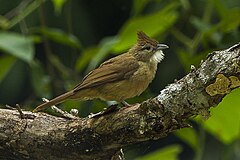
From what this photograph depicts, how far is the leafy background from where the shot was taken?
4.27 meters

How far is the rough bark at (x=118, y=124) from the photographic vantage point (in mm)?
2906

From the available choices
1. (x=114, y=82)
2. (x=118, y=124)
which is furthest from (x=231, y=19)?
(x=118, y=124)

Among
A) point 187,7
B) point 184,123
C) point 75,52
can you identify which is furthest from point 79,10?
point 184,123

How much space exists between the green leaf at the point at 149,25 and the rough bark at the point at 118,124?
95cm

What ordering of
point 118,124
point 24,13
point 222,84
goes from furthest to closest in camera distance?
point 24,13 → point 118,124 → point 222,84

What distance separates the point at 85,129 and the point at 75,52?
83.7 inches

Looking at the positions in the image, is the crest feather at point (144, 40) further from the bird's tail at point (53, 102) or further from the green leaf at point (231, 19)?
the bird's tail at point (53, 102)

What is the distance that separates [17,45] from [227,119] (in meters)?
1.16

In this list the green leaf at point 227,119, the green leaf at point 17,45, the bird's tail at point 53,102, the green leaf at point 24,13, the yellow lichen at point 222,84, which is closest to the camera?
the yellow lichen at point 222,84

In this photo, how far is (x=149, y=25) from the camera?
169 inches

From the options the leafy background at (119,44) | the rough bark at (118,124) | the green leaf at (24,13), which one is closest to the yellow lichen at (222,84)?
the rough bark at (118,124)

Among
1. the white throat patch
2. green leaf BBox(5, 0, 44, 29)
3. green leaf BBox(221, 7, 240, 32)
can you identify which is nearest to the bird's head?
the white throat patch

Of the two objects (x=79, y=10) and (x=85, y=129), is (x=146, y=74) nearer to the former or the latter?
(x=85, y=129)

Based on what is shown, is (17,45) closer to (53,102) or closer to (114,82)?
(53,102)
